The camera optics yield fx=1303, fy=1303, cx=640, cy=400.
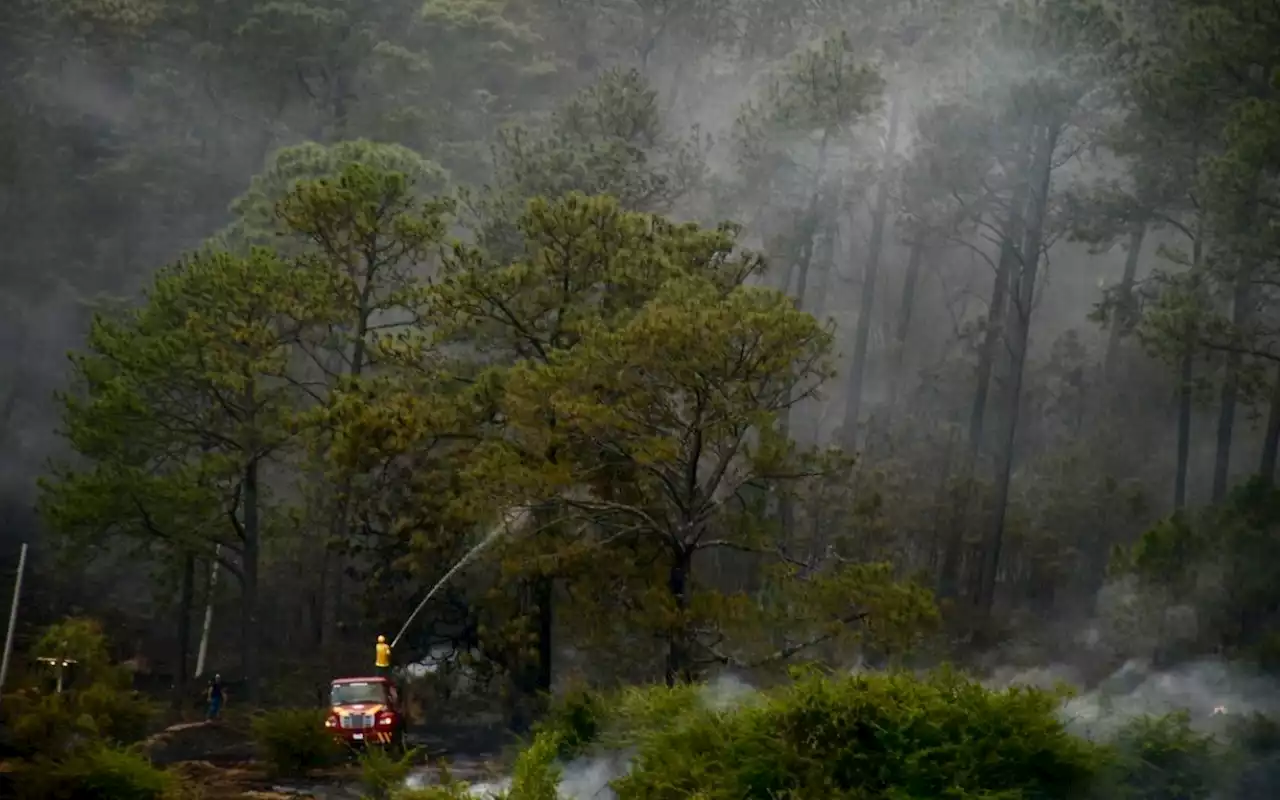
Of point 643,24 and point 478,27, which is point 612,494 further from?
point 478,27

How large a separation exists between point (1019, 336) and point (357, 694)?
12079mm

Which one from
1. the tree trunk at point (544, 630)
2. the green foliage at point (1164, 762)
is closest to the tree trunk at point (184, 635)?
the tree trunk at point (544, 630)

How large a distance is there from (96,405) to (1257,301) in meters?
16.9

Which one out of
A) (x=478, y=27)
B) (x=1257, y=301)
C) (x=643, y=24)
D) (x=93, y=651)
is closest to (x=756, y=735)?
(x=1257, y=301)

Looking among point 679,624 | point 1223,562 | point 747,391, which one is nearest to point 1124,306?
point 1223,562

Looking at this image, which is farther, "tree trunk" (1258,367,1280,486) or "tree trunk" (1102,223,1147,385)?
"tree trunk" (1102,223,1147,385)

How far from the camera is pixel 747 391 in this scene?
15211 mm

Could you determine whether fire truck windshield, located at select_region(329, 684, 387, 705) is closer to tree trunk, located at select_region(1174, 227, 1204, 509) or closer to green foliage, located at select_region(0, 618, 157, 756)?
green foliage, located at select_region(0, 618, 157, 756)

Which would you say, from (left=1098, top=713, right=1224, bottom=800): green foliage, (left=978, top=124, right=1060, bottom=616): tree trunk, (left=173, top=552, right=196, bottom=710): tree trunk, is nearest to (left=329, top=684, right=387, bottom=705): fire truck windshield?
(left=173, top=552, right=196, bottom=710): tree trunk

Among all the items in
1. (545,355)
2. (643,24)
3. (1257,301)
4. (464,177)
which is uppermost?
(643,24)

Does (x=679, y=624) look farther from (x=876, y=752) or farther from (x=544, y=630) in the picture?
(x=876, y=752)

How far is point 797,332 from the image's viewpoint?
14.9 metres

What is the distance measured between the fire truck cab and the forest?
1692 mm

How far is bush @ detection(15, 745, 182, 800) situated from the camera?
12.7 m
